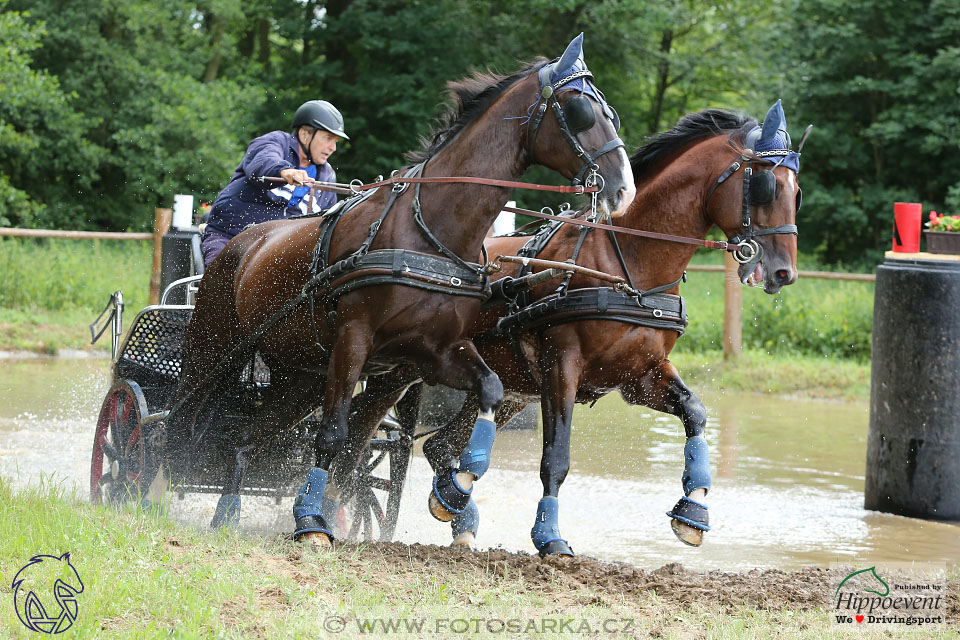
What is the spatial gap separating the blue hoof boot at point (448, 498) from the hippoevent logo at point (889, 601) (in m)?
1.49

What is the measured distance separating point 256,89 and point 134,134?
2.65 metres

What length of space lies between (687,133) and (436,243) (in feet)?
4.58

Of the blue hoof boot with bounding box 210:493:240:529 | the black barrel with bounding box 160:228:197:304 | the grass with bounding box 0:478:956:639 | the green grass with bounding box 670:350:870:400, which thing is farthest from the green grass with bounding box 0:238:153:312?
the grass with bounding box 0:478:956:639

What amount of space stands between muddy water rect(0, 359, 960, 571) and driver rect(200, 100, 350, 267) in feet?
5.21

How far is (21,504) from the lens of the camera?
470 cm

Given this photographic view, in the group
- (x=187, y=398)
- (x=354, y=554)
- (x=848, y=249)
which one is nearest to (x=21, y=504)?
(x=187, y=398)

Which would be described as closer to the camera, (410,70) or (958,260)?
(958,260)

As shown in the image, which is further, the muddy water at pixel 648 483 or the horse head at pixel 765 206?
the muddy water at pixel 648 483

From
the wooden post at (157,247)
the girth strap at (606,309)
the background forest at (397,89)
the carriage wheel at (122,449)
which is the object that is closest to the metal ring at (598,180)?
the girth strap at (606,309)

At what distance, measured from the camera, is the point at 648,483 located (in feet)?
24.5

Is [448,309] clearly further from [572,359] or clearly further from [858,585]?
[858,585]

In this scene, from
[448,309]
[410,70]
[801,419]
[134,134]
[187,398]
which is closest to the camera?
[448,309]

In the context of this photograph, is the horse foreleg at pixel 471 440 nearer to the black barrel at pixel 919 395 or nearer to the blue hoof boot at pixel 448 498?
the blue hoof boot at pixel 448 498

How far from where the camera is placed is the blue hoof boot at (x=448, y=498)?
446 centimetres
